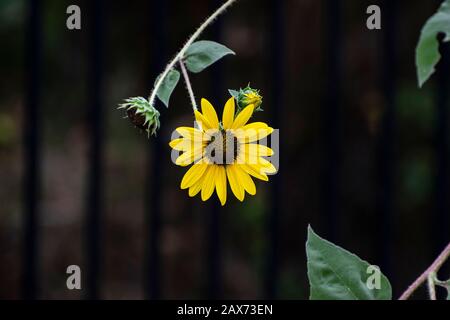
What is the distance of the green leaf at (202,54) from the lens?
1.27 feet

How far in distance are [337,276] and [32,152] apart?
3.72ft

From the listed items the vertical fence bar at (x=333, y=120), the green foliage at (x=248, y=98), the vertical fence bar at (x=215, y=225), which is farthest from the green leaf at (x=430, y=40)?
the vertical fence bar at (x=333, y=120)

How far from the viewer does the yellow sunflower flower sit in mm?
323

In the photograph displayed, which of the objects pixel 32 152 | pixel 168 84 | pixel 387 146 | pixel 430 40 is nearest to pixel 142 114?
pixel 168 84

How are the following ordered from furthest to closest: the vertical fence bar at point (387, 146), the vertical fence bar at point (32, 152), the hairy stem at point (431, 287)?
the vertical fence bar at point (387, 146), the vertical fence bar at point (32, 152), the hairy stem at point (431, 287)

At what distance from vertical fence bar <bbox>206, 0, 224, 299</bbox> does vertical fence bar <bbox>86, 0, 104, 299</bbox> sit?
0.60 ft

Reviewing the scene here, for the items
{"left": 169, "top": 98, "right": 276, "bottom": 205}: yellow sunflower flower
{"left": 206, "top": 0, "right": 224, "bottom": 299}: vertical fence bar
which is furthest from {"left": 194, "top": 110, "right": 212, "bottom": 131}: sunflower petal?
{"left": 206, "top": 0, "right": 224, "bottom": 299}: vertical fence bar

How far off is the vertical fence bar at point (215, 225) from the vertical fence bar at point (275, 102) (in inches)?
3.5

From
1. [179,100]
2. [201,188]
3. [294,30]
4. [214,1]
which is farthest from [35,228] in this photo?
[201,188]

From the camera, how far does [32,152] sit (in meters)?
1.39

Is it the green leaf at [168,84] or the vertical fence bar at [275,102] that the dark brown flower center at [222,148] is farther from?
the vertical fence bar at [275,102]

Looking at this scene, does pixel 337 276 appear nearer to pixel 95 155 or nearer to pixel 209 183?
pixel 209 183

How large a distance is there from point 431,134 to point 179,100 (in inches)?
21.4

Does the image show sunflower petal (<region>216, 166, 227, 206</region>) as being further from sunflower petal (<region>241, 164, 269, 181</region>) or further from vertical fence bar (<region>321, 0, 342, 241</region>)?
vertical fence bar (<region>321, 0, 342, 241</region>)
